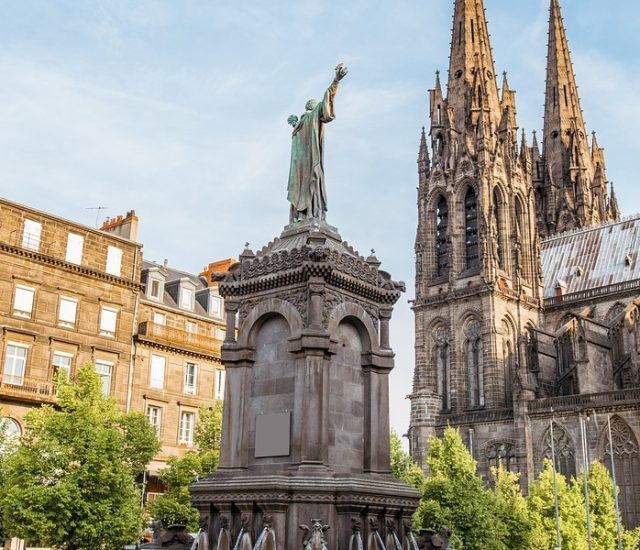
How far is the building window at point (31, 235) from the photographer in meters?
34.7

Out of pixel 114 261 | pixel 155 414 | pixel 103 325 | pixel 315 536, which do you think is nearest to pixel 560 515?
pixel 155 414

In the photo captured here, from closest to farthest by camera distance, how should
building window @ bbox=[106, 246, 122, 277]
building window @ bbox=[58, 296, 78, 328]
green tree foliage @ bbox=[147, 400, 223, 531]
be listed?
green tree foliage @ bbox=[147, 400, 223, 531], building window @ bbox=[58, 296, 78, 328], building window @ bbox=[106, 246, 122, 277]

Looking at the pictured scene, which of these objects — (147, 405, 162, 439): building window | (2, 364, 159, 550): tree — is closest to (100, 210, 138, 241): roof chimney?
(147, 405, 162, 439): building window

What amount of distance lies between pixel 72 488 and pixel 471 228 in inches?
1860

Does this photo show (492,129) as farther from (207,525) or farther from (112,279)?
(207,525)

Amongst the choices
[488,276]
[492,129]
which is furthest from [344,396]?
[492,129]

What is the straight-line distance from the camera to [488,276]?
202 feet

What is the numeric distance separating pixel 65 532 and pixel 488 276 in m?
43.5

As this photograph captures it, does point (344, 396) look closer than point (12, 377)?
Yes

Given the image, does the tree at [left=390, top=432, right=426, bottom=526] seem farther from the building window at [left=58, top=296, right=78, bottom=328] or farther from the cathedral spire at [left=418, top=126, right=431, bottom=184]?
the cathedral spire at [left=418, top=126, right=431, bottom=184]

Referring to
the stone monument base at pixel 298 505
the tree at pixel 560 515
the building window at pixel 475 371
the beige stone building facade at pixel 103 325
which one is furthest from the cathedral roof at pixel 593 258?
the stone monument base at pixel 298 505

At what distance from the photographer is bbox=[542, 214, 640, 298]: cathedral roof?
216 feet

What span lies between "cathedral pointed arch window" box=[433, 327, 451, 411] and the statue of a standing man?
163 feet

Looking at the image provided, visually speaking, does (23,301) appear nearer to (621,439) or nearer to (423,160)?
(621,439)
